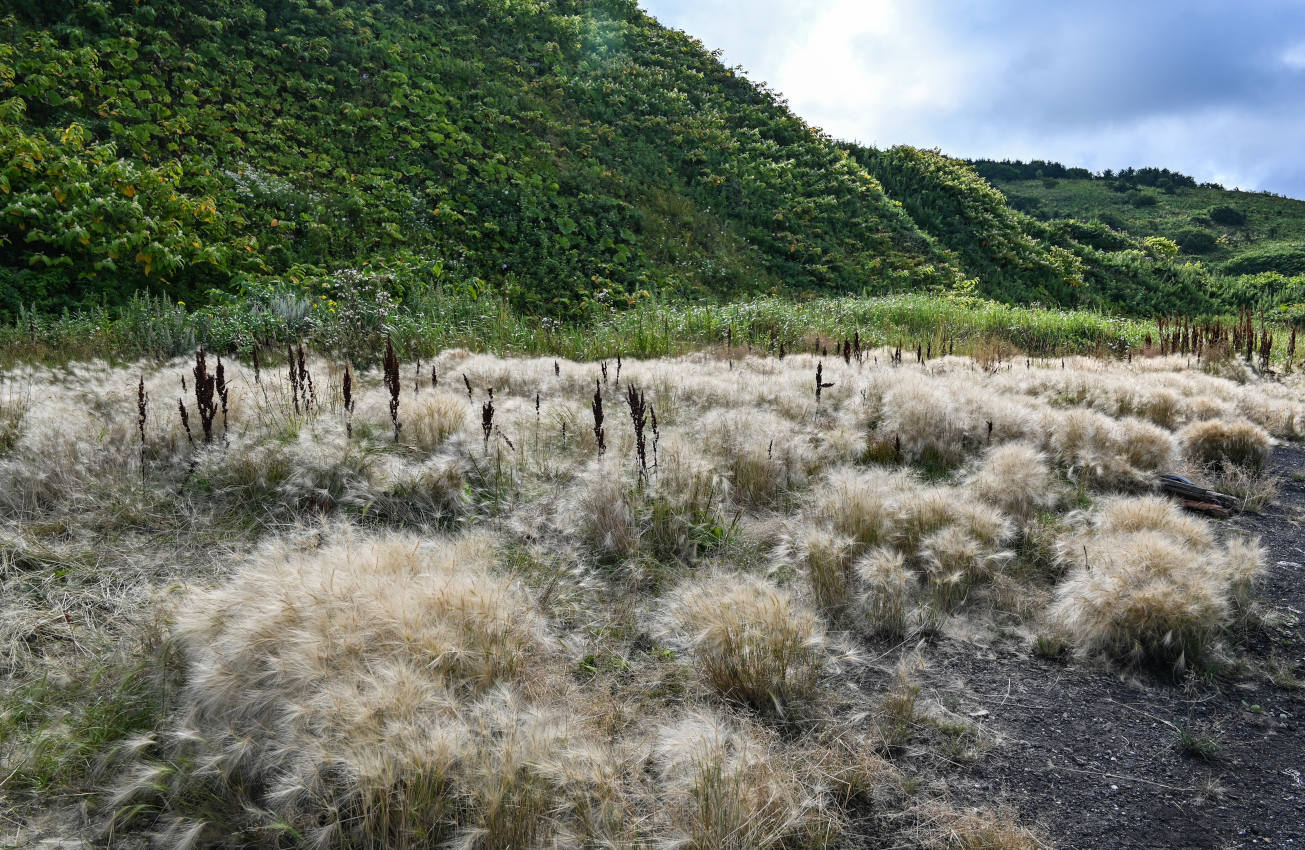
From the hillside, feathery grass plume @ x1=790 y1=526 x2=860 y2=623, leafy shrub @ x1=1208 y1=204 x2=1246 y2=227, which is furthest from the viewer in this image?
leafy shrub @ x1=1208 y1=204 x2=1246 y2=227

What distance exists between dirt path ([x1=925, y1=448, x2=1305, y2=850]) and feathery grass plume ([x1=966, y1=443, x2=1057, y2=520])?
1.23 meters

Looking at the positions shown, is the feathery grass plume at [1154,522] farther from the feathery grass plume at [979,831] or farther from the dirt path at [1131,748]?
the feathery grass plume at [979,831]

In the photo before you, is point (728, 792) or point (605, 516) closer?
point (728, 792)

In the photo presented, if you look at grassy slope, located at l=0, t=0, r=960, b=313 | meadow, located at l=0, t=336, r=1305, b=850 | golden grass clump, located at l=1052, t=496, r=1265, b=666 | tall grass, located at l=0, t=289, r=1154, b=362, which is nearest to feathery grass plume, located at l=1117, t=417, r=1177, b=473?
meadow, located at l=0, t=336, r=1305, b=850

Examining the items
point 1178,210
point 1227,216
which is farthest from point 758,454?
point 1178,210

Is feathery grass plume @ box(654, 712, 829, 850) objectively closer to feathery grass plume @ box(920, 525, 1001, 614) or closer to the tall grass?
feathery grass plume @ box(920, 525, 1001, 614)

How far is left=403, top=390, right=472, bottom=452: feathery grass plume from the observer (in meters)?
4.37

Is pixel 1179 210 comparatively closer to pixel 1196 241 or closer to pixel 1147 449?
pixel 1196 241

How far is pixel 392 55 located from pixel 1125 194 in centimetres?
5442

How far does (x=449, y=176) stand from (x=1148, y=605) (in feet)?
49.9

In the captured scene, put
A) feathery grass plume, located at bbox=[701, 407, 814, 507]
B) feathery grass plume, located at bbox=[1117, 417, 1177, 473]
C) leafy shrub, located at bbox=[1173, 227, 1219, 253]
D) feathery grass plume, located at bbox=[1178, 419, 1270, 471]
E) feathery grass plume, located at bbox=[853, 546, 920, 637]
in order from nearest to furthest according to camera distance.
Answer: feathery grass plume, located at bbox=[853, 546, 920, 637]
feathery grass plume, located at bbox=[701, 407, 814, 507]
feathery grass plume, located at bbox=[1117, 417, 1177, 473]
feathery grass plume, located at bbox=[1178, 419, 1270, 471]
leafy shrub, located at bbox=[1173, 227, 1219, 253]

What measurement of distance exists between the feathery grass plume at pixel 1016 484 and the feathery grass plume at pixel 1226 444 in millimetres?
1879

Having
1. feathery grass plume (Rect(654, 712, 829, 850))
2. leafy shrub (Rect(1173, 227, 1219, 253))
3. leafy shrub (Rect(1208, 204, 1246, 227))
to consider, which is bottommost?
feathery grass plume (Rect(654, 712, 829, 850))

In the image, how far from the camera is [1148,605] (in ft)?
8.48
